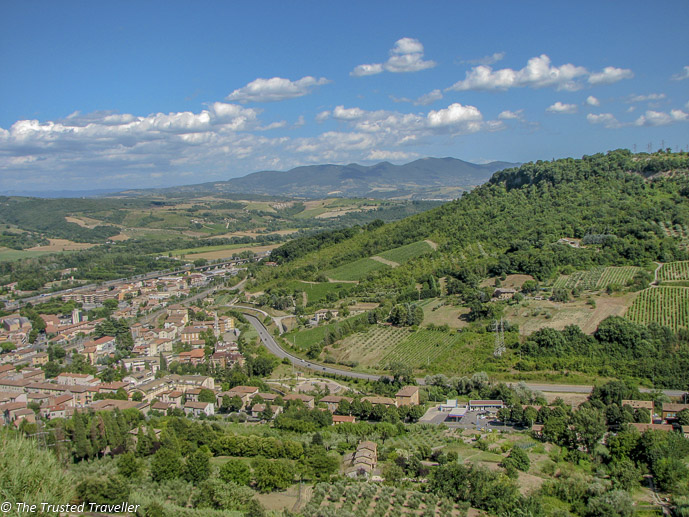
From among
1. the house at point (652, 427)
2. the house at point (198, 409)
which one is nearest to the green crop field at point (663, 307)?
the house at point (652, 427)

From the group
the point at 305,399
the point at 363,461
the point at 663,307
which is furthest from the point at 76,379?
the point at 663,307

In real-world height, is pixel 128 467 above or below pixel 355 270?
below

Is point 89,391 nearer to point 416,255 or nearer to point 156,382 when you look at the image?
point 156,382

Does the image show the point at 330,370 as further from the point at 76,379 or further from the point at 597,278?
the point at 597,278

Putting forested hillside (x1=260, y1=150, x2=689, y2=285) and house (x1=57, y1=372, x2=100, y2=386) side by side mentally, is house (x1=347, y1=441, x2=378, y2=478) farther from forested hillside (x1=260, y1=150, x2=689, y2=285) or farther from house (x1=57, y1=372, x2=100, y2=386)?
forested hillside (x1=260, y1=150, x2=689, y2=285)

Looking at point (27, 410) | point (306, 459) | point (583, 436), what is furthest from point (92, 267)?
point (583, 436)

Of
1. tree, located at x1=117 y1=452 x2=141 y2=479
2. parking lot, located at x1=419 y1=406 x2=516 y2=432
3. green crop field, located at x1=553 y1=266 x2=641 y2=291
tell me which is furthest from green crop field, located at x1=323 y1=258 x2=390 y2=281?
tree, located at x1=117 y1=452 x2=141 y2=479
